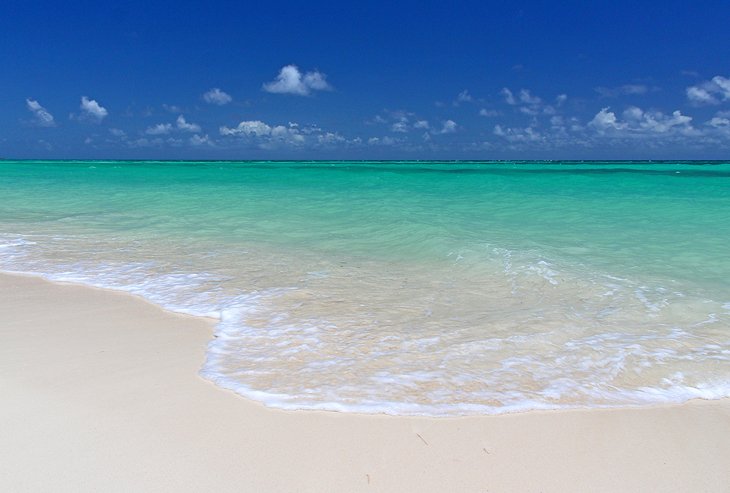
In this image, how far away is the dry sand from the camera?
2180 millimetres

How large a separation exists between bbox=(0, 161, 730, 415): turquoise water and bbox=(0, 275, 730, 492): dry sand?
0.68 feet

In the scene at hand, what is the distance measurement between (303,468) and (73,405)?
1.41 m

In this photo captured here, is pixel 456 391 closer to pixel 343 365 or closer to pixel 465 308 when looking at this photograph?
pixel 343 365

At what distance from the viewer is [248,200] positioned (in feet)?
52.0

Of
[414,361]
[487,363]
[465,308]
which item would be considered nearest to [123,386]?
[414,361]

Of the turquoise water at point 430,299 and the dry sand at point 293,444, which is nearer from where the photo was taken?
the dry sand at point 293,444

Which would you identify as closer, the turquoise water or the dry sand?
the dry sand

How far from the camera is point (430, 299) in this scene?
196 inches

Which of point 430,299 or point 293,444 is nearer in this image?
point 293,444

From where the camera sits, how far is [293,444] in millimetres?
2438

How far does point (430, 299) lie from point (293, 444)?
2.76 meters

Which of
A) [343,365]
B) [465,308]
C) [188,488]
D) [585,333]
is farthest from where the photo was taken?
[465,308]

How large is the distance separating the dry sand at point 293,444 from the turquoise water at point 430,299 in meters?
0.21

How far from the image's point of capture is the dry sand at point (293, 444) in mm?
2180
